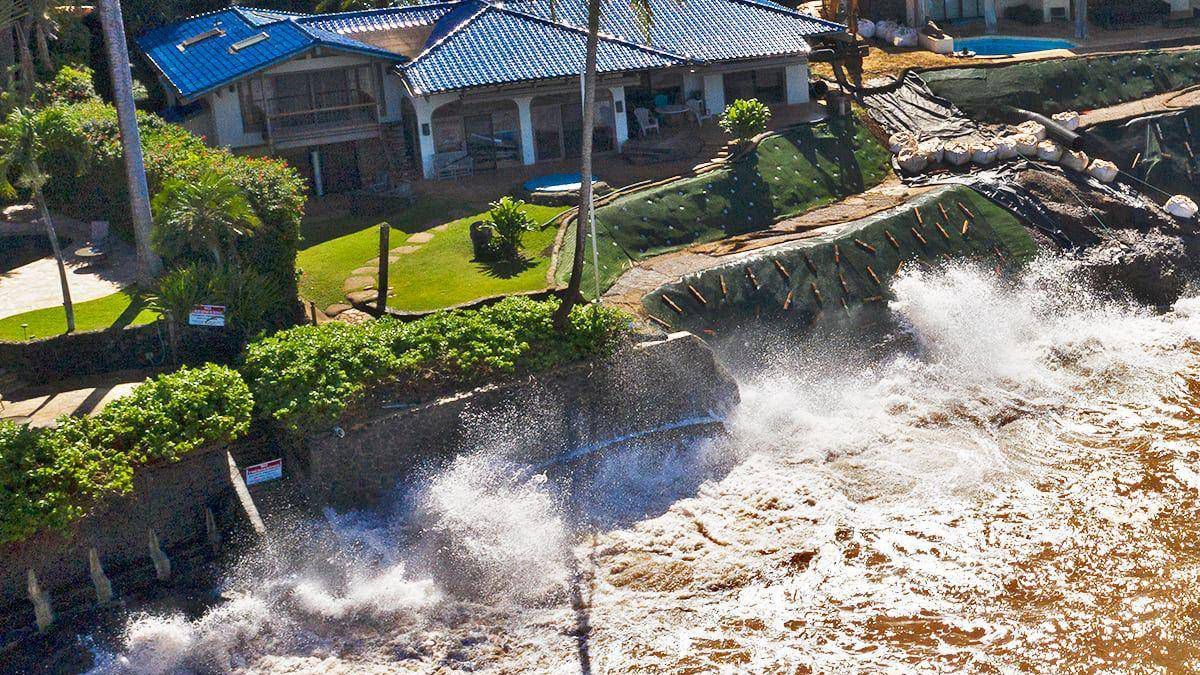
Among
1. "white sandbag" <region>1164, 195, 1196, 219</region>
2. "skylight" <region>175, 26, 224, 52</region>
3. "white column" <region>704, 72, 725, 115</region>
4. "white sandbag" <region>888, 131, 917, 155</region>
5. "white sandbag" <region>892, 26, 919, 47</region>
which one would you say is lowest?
"white sandbag" <region>1164, 195, 1196, 219</region>

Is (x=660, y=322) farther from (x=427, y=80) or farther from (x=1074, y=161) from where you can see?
(x=1074, y=161)

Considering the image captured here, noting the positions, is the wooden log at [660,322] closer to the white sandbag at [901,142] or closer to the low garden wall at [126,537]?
the low garden wall at [126,537]

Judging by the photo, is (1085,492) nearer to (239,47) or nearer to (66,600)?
(66,600)

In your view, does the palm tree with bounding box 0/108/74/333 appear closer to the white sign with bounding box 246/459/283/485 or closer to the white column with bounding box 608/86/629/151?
the white sign with bounding box 246/459/283/485

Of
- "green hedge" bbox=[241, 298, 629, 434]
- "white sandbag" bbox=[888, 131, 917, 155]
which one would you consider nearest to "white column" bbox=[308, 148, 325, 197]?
"green hedge" bbox=[241, 298, 629, 434]

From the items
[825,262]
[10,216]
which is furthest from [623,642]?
[10,216]
